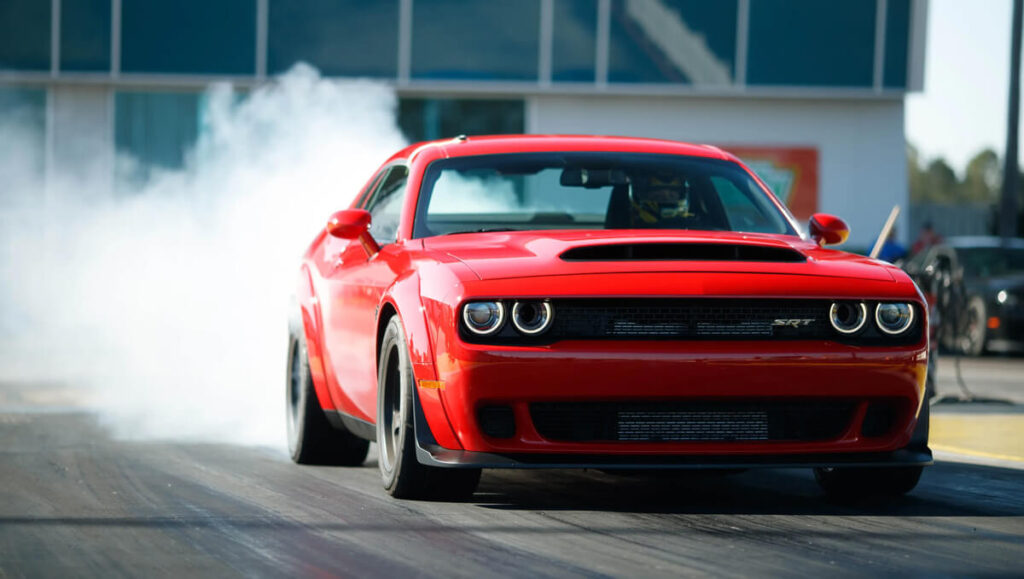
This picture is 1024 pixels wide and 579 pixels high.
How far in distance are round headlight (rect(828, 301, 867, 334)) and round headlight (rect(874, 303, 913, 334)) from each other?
2.1 inches

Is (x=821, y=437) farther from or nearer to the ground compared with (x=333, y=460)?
farther from the ground

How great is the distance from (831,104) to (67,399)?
60.8 feet

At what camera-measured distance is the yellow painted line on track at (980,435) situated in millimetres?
9375

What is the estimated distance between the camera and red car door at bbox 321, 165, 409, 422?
705cm

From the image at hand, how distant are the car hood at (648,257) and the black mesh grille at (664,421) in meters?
0.47

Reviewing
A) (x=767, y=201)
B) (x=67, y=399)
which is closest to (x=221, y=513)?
(x=767, y=201)

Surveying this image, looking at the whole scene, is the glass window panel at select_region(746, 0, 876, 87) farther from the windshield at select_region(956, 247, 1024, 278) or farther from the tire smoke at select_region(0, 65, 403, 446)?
the windshield at select_region(956, 247, 1024, 278)

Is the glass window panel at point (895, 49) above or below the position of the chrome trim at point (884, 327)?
above

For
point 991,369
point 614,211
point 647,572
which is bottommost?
point 991,369

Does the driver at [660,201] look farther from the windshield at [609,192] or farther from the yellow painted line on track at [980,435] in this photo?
the yellow painted line on track at [980,435]

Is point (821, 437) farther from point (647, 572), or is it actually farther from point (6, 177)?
point (6, 177)

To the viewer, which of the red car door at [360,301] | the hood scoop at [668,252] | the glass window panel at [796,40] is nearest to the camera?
the hood scoop at [668,252]

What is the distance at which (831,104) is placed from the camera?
2838cm

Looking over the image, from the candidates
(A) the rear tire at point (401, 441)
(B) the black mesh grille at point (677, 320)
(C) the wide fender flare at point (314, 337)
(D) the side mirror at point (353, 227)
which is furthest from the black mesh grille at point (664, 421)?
(C) the wide fender flare at point (314, 337)
